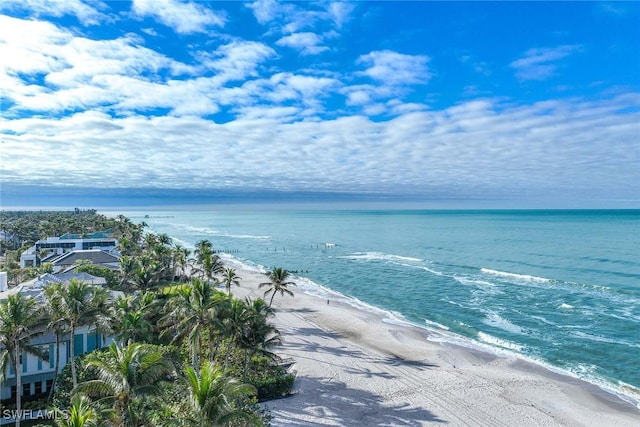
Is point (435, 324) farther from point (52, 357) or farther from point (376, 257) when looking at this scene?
point (376, 257)

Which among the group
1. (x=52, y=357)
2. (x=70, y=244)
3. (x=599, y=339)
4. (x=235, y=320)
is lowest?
(x=599, y=339)

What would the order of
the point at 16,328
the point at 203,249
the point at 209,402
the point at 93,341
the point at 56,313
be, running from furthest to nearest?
1. the point at 203,249
2. the point at 93,341
3. the point at 56,313
4. the point at 16,328
5. the point at 209,402

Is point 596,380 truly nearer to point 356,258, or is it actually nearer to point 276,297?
point 276,297

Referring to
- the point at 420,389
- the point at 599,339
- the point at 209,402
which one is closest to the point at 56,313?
the point at 209,402

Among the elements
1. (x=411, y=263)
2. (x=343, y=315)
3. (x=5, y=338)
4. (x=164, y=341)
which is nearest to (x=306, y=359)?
(x=164, y=341)

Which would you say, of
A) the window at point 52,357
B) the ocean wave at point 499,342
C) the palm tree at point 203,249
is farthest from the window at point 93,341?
the ocean wave at point 499,342

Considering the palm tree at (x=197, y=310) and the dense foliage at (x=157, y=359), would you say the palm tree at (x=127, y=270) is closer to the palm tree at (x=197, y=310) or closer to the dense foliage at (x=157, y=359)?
the dense foliage at (x=157, y=359)
